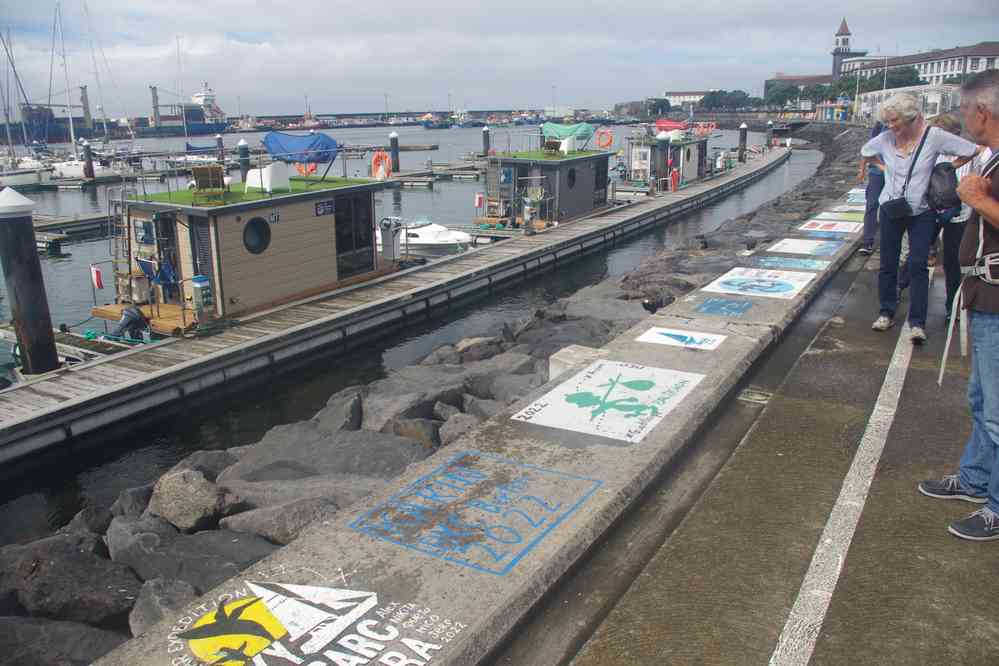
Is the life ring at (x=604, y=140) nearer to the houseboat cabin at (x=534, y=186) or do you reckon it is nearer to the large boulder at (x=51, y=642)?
the houseboat cabin at (x=534, y=186)

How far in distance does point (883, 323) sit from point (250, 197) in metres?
13.9

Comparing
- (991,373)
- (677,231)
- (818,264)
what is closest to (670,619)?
(991,373)

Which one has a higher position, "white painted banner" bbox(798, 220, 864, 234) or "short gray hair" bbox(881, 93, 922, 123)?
"short gray hair" bbox(881, 93, 922, 123)

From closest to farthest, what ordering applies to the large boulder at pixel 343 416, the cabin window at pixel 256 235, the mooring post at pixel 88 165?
1. the large boulder at pixel 343 416
2. the cabin window at pixel 256 235
3. the mooring post at pixel 88 165

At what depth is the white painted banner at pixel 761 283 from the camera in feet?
33.9

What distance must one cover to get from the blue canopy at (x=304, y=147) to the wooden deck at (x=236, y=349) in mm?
3621

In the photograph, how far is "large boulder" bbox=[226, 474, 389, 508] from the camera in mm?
7047

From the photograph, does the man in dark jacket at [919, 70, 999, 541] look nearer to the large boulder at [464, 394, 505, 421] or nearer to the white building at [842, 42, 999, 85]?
the large boulder at [464, 394, 505, 421]

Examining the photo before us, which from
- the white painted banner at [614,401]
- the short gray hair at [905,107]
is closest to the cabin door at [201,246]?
the white painted banner at [614,401]

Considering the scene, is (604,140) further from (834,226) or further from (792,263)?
(792,263)

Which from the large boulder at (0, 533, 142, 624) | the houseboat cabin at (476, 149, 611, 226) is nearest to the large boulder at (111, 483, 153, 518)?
the large boulder at (0, 533, 142, 624)

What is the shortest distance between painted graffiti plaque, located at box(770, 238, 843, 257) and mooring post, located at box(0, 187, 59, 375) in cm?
A: 1366

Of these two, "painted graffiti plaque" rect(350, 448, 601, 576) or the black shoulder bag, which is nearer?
"painted graffiti plaque" rect(350, 448, 601, 576)

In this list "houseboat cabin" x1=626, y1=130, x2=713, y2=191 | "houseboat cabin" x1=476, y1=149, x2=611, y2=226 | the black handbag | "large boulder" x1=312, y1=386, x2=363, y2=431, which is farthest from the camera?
"houseboat cabin" x1=626, y1=130, x2=713, y2=191
